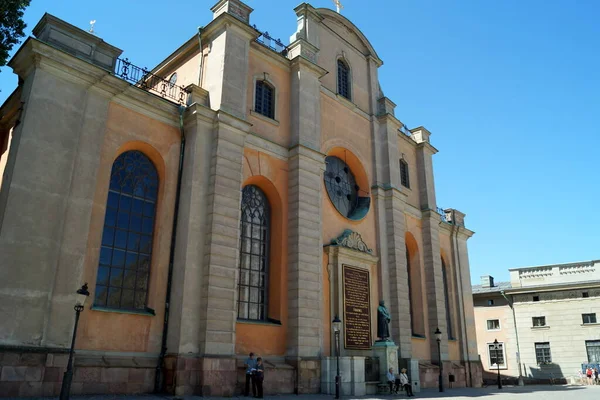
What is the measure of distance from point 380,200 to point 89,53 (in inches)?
585

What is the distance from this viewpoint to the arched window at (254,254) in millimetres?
18312

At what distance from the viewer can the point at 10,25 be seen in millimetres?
15438

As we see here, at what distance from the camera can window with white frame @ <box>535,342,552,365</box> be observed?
127 feet

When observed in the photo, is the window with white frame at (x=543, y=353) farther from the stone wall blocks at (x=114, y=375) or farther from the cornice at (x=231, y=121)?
the stone wall blocks at (x=114, y=375)

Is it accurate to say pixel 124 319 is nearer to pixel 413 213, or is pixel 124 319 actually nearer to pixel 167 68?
pixel 167 68

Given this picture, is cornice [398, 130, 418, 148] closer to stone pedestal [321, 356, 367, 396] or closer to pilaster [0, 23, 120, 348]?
stone pedestal [321, 356, 367, 396]

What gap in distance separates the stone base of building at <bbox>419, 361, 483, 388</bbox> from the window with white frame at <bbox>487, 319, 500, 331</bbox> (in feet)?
43.0

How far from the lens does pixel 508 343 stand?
40.8 m

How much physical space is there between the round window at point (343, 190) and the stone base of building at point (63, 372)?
11230mm

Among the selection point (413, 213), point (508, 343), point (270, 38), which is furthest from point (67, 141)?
point (508, 343)

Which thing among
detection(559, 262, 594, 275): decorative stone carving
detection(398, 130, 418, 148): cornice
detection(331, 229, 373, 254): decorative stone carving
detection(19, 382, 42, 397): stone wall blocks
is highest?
detection(398, 130, 418, 148): cornice

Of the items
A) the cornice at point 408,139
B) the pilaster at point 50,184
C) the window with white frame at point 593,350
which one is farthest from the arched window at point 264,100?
the window with white frame at point 593,350

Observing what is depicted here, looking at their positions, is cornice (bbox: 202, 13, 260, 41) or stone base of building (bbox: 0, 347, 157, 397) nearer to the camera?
stone base of building (bbox: 0, 347, 157, 397)

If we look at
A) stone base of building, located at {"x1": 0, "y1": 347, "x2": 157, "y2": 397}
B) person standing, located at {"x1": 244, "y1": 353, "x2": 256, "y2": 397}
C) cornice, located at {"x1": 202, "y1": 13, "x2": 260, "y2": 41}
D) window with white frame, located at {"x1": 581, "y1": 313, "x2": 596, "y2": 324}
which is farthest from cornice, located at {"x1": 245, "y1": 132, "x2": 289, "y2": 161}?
window with white frame, located at {"x1": 581, "y1": 313, "x2": 596, "y2": 324}
